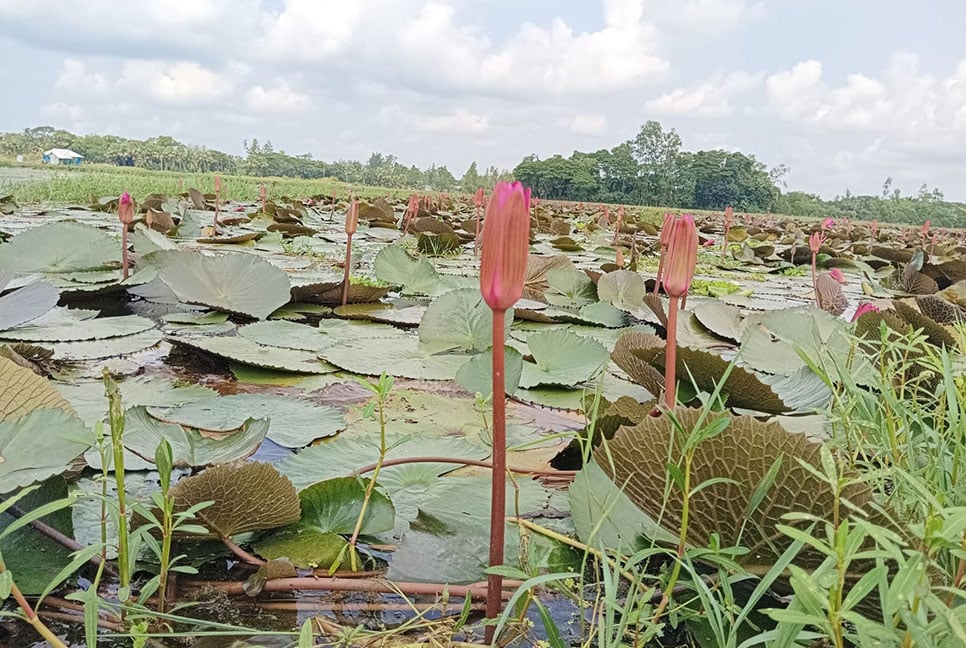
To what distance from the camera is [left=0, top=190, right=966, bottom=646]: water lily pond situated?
0.61m

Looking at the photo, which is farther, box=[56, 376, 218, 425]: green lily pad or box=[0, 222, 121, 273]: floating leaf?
box=[0, 222, 121, 273]: floating leaf

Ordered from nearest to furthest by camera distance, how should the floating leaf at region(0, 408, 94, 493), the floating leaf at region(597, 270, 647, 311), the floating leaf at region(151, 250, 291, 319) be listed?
the floating leaf at region(0, 408, 94, 493), the floating leaf at region(151, 250, 291, 319), the floating leaf at region(597, 270, 647, 311)

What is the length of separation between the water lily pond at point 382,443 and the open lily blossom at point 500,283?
0.05 metres

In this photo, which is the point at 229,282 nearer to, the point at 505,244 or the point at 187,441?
the point at 187,441

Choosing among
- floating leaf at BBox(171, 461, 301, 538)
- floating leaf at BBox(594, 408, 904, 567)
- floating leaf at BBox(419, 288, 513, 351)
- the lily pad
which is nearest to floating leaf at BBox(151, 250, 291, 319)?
floating leaf at BBox(419, 288, 513, 351)

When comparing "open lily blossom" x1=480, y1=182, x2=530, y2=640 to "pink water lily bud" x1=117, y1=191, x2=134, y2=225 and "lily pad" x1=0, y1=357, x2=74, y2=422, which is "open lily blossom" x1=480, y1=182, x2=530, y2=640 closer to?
"lily pad" x1=0, y1=357, x2=74, y2=422

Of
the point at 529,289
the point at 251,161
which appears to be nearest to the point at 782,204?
the point at 251,161

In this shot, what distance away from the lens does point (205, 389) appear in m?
1.25

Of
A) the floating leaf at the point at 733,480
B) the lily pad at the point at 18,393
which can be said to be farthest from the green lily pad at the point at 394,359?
the floating leaf at the point at 733,480

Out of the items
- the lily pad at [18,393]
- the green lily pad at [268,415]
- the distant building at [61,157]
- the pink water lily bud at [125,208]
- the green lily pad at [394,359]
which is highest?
the distant building at [61,157]

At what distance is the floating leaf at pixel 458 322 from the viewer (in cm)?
165

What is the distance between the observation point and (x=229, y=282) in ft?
6.14

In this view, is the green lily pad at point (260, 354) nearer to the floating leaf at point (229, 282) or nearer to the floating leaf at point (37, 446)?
the floating leaf at point (229, 282)

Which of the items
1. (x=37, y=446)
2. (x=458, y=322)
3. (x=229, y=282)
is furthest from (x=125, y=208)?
(x=37, y=446)
